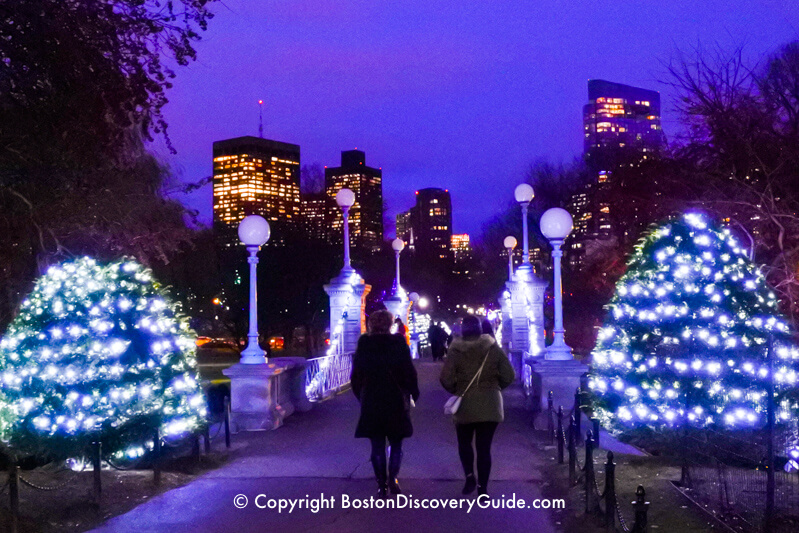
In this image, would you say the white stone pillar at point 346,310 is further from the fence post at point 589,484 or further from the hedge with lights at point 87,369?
the fence post at point 589,484

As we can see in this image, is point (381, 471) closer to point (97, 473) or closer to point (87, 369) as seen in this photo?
point (97, 473)

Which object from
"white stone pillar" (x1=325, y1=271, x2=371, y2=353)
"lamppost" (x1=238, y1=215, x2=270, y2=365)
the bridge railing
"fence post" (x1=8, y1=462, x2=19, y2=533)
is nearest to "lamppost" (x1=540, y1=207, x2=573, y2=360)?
the bridge railing

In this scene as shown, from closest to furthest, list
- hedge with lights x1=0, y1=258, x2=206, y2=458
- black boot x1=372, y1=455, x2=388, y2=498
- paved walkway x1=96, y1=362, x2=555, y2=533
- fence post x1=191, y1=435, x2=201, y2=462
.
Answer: paved walkway x1=96, y1=362, x2=555, y2=533 → black boot x1=372, y1=455, x2=388, y2=498 → hedge with lights x1=0, y1=258, x2=206, y2=458 → fence post x1=191, y1=435, x2=201, y2=462

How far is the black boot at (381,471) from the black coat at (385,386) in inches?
10.3

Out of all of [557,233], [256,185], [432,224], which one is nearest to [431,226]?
[432,224]

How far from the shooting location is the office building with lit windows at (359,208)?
4962 cm

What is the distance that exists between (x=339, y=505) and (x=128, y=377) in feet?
9.34

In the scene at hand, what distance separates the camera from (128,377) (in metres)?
9.02

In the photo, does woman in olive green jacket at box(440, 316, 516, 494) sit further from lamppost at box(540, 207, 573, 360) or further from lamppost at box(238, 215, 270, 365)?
lamppost at box(238, 215, 270, 365)

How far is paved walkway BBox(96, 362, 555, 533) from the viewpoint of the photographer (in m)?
7.15

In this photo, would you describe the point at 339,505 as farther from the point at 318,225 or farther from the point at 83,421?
the point at 318,225

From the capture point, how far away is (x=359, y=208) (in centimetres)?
5494

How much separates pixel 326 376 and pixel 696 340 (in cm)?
1103

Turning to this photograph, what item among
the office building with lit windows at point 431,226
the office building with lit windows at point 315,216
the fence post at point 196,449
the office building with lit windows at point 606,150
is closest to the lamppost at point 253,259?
the fence post at point 196,449
